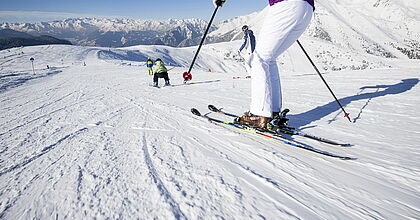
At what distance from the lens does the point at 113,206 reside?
→ 161 cm

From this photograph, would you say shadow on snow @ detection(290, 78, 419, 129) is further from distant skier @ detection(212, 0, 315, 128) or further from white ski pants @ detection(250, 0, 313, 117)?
white ski pants @ detection(250, 0, 313, 117)

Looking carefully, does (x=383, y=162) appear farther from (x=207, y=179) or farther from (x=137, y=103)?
(x=137, y=103)

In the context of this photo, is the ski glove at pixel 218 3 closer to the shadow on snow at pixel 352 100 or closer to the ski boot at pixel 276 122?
the ski boot at pixel 276 122

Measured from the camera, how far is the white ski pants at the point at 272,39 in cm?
255

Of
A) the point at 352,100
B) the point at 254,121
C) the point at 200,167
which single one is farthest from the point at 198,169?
the point at 352,100

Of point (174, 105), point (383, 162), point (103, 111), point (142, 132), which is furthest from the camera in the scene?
point (174, 105)

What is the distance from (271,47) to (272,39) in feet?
0.35

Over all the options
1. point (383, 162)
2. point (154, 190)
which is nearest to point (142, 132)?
point (154, 190)

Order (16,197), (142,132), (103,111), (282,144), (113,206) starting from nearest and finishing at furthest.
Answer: (113,206)
(16,197)
(282,144)
(142,132)
(103,111)

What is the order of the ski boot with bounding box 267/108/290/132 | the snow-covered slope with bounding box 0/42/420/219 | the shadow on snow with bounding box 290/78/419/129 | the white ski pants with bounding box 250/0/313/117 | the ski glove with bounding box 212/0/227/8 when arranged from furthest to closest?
the shadow on snow with bounding box 290/78/419/129, the ski glove with bounding box 212/0/227/8, the ski boot with bounding box 267/108/290/132, the white ski pants with bounding box 250/0/313/117, the snow-covered slope with bounding box 0/42/420/219

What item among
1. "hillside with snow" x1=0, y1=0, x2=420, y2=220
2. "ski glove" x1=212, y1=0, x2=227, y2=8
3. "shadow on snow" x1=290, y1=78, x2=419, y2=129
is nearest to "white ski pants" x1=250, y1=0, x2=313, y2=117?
"hillside with snow" x1=0, y1=0, x2=420, y2=220

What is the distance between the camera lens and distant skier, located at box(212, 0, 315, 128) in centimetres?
256

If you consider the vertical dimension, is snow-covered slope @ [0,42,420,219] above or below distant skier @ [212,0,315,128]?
below

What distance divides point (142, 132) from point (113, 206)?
1.71m
